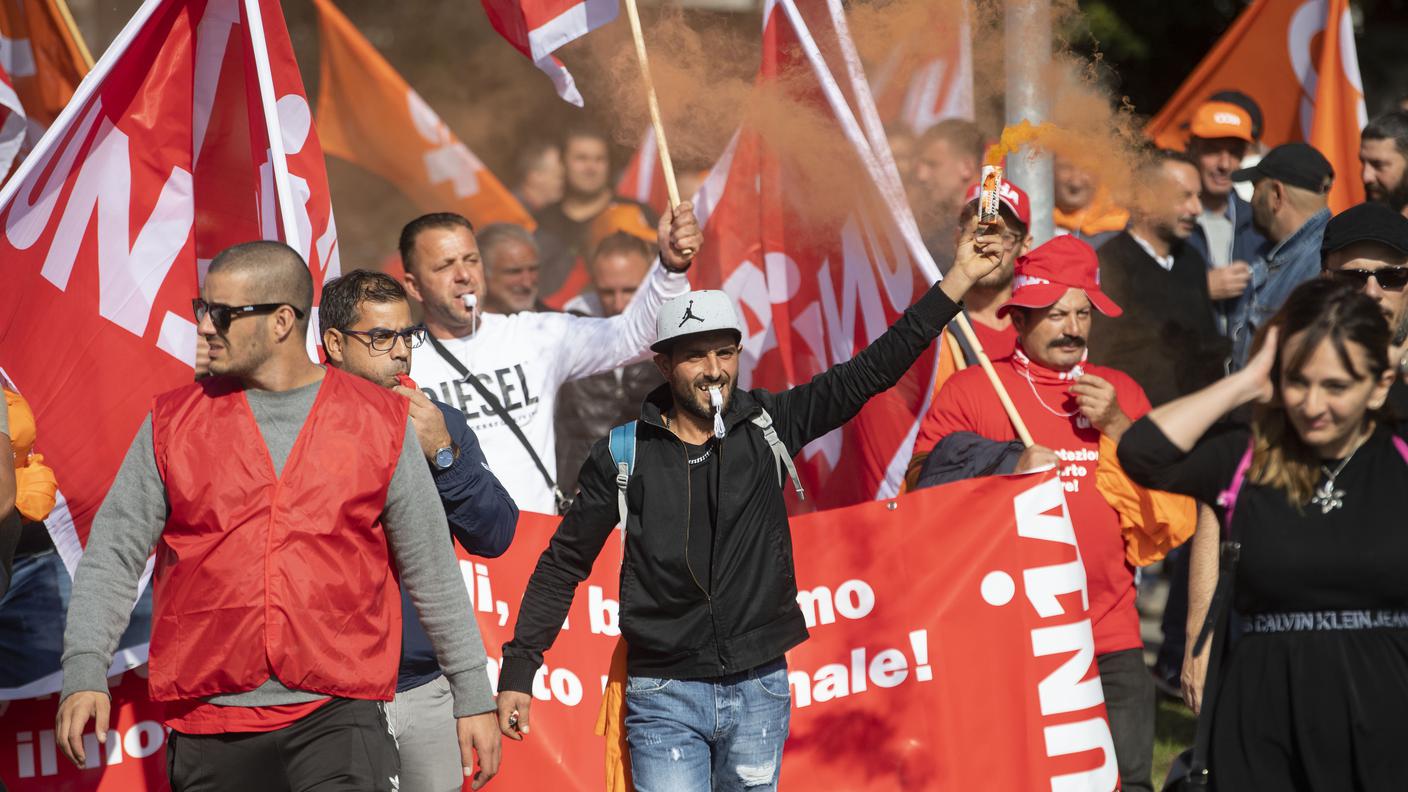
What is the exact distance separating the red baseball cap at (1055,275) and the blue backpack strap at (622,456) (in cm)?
159

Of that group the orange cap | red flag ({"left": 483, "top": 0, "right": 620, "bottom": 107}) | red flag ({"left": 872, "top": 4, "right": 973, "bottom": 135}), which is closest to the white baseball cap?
red flag ({"left": 483, "top": 0, "right": 620, "bottom": 107})

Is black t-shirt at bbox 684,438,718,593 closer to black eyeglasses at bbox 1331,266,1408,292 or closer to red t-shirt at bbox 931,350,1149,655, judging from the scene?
red t-shirt at bbox 931,350,1149,655

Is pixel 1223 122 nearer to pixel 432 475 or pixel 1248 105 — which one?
pixel 1248 105

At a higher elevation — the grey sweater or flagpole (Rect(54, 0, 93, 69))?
flagpole (Rect(54, 0, 93, 69))

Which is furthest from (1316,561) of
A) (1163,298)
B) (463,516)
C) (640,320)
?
(1163,298)

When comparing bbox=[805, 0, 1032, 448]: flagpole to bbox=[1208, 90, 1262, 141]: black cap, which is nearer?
bbox=[805, 0, 1032, 448]: flagpole

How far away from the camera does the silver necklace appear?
12.1ft

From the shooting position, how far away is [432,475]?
464 centimetres

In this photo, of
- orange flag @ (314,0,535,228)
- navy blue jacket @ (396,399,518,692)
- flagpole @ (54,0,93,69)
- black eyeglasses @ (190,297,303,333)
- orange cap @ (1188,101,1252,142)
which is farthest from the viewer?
orange flag @ (314,0,535,228)

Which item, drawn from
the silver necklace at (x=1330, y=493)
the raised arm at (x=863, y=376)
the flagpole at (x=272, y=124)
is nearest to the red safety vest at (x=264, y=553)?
the raised arm at (x=863, y=376)

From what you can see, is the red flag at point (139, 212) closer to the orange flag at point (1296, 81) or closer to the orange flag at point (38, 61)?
the orange flag at point (38, 61)

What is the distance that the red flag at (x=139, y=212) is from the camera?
17.9 feet

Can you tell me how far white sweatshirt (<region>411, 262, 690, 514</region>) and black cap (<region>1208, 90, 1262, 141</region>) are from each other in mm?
3688

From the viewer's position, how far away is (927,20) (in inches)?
254
